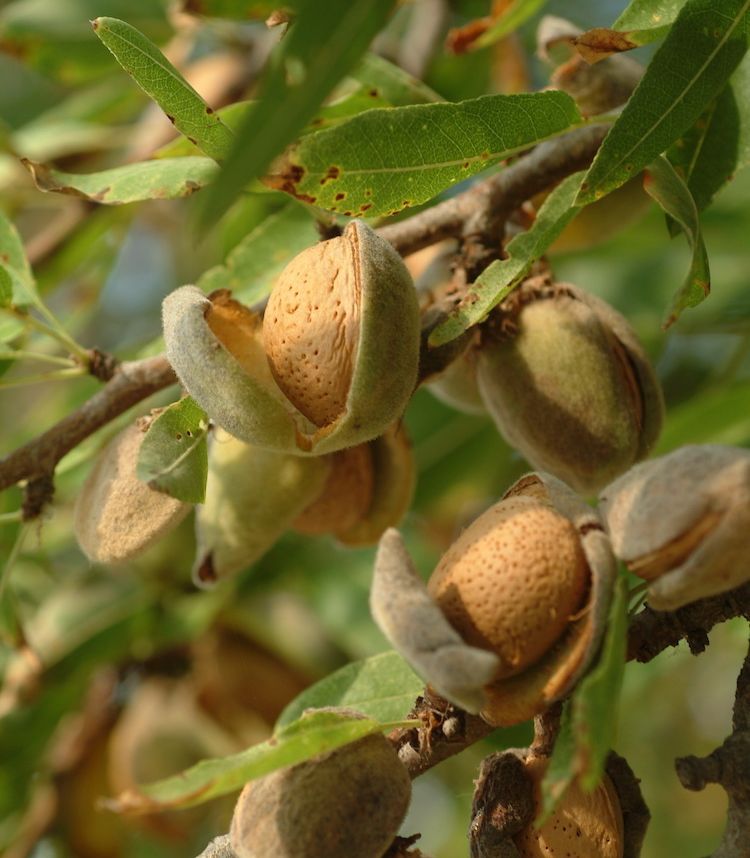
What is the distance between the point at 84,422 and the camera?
1.36m

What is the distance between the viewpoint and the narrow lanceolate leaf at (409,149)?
3.72ft

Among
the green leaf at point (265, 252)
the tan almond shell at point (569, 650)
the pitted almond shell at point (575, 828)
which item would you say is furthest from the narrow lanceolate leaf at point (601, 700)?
the green leaf at point (265, 252)

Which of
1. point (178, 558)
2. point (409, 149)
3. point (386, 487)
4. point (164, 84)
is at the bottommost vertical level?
point (178, 558)

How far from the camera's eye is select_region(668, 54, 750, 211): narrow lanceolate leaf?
1.25 metres

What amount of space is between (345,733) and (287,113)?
48cm

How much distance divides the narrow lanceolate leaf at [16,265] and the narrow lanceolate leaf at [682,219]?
79 centimetres

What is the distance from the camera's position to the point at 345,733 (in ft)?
3.15

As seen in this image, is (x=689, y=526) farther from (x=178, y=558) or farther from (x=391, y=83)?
(x=178, y=558)

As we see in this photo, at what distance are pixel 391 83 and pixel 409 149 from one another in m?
0.39

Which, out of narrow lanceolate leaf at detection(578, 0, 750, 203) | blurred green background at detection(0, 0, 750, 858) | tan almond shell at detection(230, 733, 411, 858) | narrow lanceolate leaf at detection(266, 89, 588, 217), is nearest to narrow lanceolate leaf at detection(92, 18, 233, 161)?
narrow lanceolate leaf at detection(266, 89, 588, 217)

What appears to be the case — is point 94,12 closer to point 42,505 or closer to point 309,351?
point 42,505

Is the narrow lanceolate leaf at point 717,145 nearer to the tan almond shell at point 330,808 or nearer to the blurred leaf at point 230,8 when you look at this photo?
the tan almond shell at point 330,808

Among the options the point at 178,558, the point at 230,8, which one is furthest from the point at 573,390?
the point at 178,558

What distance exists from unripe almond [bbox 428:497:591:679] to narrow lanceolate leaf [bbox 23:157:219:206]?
0.58 meters
